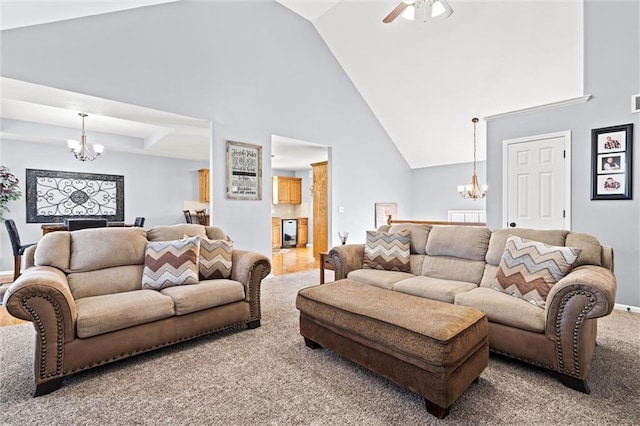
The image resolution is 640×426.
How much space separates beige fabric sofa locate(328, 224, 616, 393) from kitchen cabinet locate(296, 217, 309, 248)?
5.45 metres

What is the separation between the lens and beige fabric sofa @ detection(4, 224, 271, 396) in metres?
1.85

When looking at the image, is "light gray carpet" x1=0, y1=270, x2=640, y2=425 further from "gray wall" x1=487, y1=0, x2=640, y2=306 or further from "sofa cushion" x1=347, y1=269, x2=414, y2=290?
"gray wall" x1=487, y1=0, x2=640, y2=306

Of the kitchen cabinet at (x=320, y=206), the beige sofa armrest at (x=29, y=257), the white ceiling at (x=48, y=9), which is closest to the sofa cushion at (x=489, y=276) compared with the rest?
the kitchen cabinet at (x=320, y=206)

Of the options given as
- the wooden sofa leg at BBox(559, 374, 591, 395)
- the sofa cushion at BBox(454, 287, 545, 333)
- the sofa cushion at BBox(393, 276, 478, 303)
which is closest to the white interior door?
the sofa cushion at BBox(393, 276, 478, 303)

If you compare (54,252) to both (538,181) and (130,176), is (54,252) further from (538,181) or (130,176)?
(538,181)

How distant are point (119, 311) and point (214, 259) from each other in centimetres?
93

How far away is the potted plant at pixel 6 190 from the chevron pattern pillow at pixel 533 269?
6881mm

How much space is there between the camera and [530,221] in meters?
4.06

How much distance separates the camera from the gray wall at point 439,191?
699 centimetres

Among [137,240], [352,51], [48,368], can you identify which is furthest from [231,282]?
[352,51]

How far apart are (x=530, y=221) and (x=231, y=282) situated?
3.82 meters

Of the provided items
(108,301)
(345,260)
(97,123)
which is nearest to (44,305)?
(108,301)

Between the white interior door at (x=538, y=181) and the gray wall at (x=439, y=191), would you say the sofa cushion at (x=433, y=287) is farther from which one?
the gray wall at (x=439, y=191)

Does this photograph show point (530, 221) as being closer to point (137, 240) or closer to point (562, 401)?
point (562, 401)
